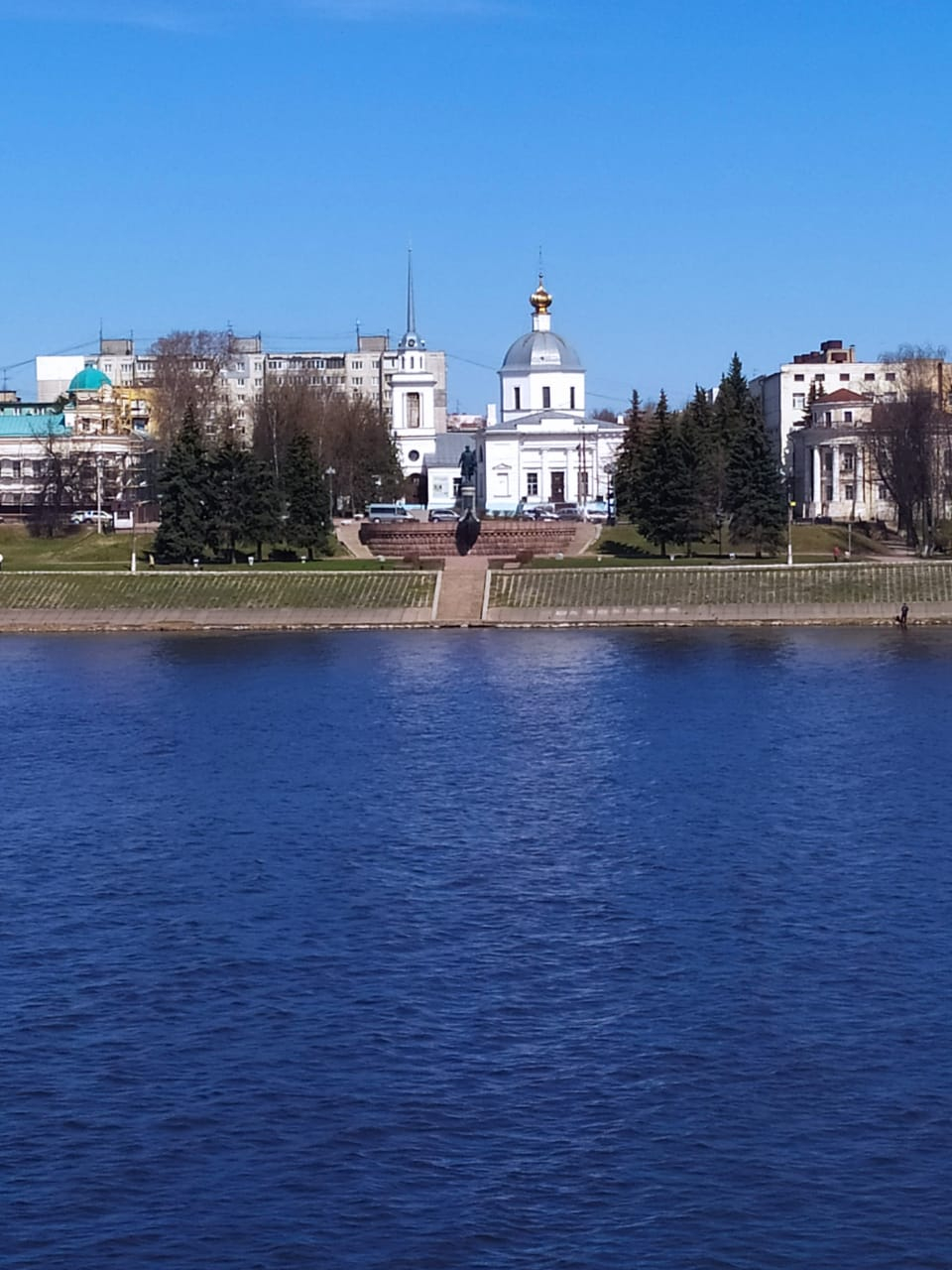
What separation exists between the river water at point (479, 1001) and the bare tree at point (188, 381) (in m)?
62.5

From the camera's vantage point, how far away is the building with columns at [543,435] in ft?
340

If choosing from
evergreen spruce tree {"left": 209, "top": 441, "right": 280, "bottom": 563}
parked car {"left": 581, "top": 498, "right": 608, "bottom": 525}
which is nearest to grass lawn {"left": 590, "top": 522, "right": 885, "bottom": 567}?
parked car {"left": 581, "top": 498, "right": 608, "bottom": 525}

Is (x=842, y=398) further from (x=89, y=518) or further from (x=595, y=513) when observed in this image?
(x=89, y=518)

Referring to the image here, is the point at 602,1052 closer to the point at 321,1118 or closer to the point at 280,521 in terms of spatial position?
the point at 321,1118

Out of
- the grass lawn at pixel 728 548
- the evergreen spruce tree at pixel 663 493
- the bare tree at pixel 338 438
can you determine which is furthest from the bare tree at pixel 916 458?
the bare tree at pixel 338 438

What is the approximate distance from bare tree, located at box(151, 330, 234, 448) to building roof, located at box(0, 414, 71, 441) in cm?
618

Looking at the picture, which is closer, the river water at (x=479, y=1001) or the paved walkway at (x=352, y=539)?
the river water at (x=479, y=1001)

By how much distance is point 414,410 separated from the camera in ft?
406

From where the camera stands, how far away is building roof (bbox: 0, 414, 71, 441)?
109m

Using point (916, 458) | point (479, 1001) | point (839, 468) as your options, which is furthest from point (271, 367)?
point (479, 1001)

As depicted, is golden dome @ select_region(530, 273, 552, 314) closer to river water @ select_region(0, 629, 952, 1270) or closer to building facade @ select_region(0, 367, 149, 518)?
building facade @ select_region(0, 367, 149, 518)

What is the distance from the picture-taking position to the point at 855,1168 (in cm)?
1462

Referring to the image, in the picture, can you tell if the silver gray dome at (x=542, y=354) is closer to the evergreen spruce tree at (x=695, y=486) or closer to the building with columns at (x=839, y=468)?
the building with columns at (x=839, y=468)

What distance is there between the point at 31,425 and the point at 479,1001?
9791cm
